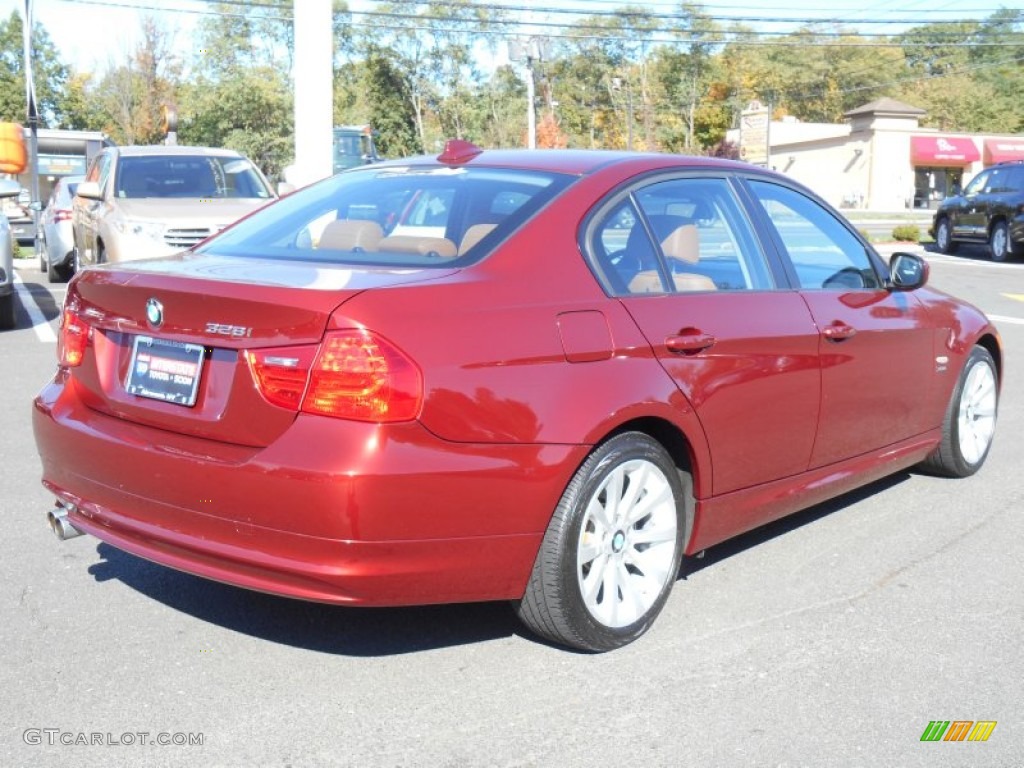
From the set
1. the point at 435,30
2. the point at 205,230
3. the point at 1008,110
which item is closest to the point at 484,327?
the point at 205,230

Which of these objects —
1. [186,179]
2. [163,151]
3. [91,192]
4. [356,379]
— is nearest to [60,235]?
[163,151]

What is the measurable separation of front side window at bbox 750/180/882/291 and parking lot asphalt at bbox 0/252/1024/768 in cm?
115

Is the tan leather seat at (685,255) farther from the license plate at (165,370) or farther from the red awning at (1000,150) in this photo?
the red awning at (1000,150)

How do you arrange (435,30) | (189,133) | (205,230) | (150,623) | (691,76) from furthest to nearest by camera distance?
1. (691,76)
2. (435,30)
3. (189,133)
4. (205,230)
5. (150,623)

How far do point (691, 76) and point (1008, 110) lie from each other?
2413cm

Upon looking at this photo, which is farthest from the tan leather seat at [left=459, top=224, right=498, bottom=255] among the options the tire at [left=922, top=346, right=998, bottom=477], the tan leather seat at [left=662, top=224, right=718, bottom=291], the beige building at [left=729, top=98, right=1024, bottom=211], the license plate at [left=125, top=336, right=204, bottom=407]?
the beige building at [left=729, top=98, right=1024, bottom=211]

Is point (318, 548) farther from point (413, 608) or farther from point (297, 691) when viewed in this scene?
point (413, 608)

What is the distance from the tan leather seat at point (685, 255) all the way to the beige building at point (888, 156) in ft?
190

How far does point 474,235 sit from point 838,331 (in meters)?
1.74

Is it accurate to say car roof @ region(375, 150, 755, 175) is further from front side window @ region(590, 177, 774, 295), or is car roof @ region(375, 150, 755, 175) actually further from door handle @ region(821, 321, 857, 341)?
door handle @ region(821, 321, 857, 341)

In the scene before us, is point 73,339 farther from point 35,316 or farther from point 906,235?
point 906,235

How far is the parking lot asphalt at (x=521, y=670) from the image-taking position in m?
3.37

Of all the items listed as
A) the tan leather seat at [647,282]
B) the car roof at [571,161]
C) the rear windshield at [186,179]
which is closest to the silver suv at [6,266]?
the rear windshield at [186,179]

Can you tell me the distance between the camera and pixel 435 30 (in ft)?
213
